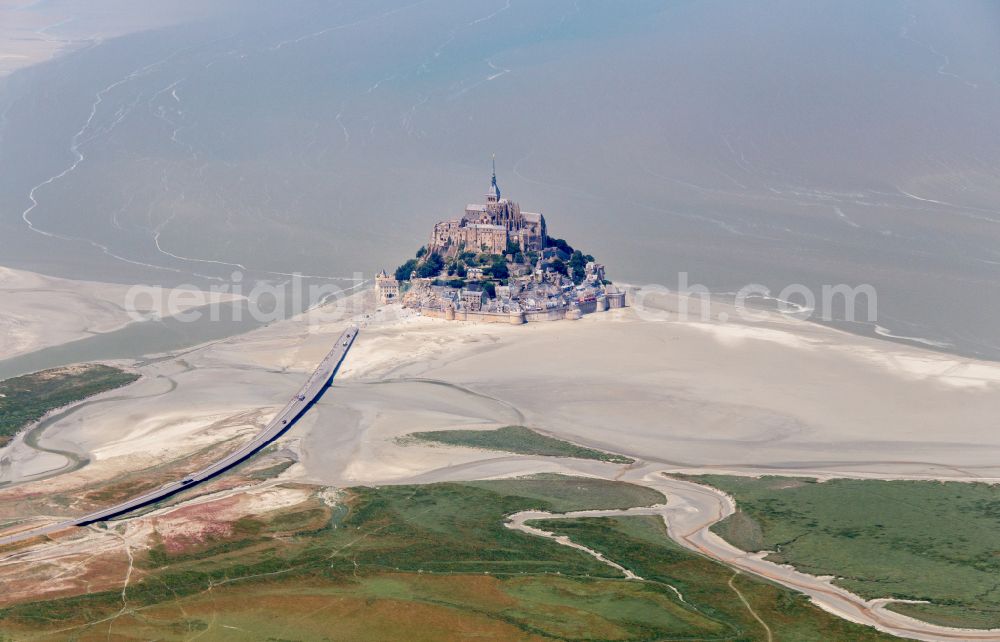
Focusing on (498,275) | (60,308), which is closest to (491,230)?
(498,275)

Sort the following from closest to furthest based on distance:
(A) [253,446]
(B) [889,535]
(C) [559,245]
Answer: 1. (B) [889,535]
2. (A) [253,446]
3. (C) [559,245]

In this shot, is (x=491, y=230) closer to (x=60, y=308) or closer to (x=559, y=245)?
(x=559, y=245)

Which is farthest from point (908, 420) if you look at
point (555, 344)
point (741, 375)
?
point (555, 344)

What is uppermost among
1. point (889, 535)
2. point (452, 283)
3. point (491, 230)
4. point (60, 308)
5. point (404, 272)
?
point (491, 230)

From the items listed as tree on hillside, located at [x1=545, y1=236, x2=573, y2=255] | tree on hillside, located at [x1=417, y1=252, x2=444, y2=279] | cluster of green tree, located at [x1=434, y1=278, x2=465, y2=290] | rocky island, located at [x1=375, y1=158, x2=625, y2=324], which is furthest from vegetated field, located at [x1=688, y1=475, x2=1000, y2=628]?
tree on hillside, located at [x1=545, y1=236, x2=573, y2=255]

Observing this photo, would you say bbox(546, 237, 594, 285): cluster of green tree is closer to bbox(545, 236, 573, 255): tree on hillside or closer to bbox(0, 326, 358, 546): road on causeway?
bbox(545, 236, 573, 255): tree on hillside

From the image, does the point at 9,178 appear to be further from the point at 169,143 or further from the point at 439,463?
the point at 439,463

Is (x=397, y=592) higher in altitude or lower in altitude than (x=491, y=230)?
lower

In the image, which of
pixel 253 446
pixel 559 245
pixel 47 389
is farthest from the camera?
pixel 559 245
